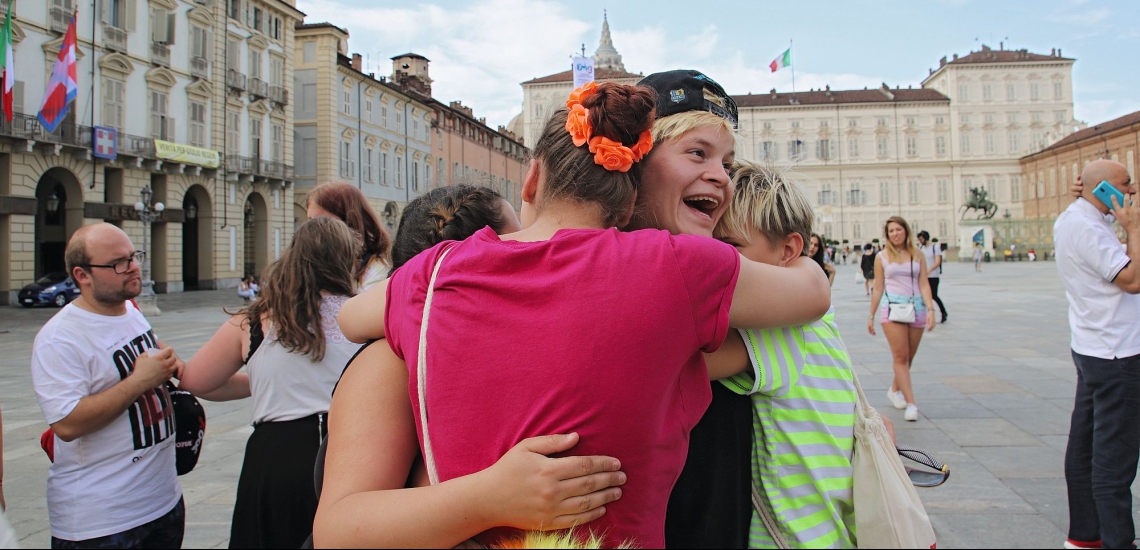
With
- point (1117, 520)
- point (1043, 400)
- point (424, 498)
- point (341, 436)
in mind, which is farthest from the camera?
point (1043, 400)

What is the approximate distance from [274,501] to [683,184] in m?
1.90

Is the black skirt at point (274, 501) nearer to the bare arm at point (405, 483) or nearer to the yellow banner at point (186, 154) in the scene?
the bare arm at point (405, 483)

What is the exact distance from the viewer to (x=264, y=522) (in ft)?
8.42

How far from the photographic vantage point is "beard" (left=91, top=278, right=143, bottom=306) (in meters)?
2.72

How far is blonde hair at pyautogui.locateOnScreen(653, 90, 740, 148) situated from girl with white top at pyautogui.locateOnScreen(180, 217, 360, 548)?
1.64 metres

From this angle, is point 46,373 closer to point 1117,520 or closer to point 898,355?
point 1117,520

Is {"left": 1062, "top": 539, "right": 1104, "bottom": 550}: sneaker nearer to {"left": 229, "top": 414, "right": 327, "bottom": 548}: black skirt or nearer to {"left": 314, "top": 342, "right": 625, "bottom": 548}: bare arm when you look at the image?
{"left": 314, "top": 342, "right": 625, "bottom": 548}: bare arm

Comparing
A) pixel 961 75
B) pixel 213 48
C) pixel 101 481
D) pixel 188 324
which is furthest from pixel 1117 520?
pixel 961 75

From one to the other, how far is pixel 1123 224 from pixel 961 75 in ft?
275

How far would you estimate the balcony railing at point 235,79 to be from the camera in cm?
3173

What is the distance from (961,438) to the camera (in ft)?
18.8

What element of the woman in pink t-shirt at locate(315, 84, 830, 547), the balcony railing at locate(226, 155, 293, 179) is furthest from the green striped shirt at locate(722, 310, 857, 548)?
the balcony railing at locate(226, 155, 293, 179)

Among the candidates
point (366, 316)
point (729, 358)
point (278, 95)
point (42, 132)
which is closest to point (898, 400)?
point (729, 358)

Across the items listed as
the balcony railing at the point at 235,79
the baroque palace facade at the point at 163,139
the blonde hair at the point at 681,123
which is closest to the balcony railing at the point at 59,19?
the baroque palace facade at the point at 163,139
